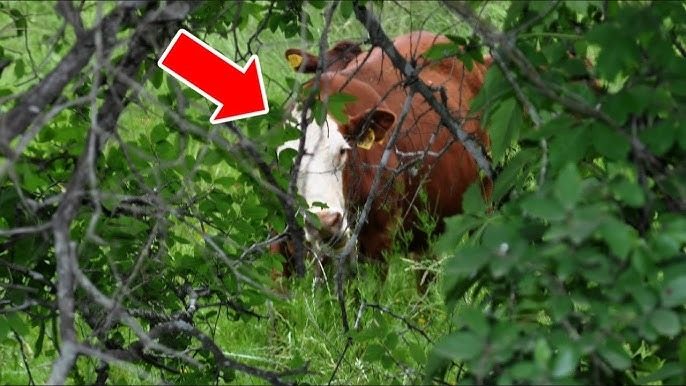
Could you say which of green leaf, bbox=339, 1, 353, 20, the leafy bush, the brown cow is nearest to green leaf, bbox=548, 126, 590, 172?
the leafy bush

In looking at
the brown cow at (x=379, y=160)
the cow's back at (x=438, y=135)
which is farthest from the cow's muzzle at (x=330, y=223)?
the cow's back at (x=438, y=135)

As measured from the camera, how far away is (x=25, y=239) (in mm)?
3154

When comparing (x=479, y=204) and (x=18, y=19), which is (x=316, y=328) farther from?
(x=479, y=204)

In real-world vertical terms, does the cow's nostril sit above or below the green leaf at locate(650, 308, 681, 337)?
below

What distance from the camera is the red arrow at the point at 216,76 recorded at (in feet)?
9.26

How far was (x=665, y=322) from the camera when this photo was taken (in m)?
2.02

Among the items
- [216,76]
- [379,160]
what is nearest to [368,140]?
[379,160]

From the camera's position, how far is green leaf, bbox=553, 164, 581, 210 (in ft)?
6.52

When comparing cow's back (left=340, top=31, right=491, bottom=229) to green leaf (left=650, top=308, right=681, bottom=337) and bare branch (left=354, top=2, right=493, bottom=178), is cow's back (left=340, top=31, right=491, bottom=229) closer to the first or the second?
bare branch (left=354, top=2, right=493, bottom=178)

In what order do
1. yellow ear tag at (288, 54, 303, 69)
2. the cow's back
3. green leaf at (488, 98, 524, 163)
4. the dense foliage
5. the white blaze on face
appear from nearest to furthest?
1. the dense foliage
2. green leaf at (488, 98, 524, 163)
3. yellow ear tag at (288, 54, 303, 69)
4. the white blaze on face
5. the cow's back

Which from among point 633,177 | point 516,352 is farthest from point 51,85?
point 633,177

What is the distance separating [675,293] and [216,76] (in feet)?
3.91

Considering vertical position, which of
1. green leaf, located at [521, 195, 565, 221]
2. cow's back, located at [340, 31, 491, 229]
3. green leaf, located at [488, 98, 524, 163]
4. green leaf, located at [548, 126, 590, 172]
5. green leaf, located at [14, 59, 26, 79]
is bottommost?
cow's back, located at [340, 31, 491, 229]

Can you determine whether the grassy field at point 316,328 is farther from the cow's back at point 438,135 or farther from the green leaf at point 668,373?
the green leaf at point 668,373
